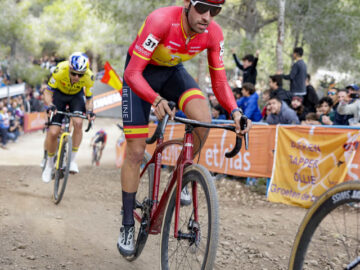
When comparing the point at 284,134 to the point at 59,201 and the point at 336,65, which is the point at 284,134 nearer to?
the point at 59,201

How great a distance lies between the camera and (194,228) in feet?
10.1

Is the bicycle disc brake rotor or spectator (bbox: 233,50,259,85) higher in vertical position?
spectator (bbox: 233,50,259,85)

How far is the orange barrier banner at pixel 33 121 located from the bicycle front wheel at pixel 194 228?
2436 cm

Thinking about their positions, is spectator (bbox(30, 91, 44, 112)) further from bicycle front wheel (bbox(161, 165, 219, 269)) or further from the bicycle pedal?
bicycle front wheel (bbox(161, 165, 219, 269))

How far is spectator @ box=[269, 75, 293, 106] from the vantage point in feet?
31.9

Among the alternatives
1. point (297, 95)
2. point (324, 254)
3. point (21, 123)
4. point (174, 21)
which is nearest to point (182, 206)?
point (324, 254)

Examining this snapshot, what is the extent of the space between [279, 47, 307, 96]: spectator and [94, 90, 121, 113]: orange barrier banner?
6.59m

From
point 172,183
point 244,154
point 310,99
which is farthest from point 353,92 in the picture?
point 172,183

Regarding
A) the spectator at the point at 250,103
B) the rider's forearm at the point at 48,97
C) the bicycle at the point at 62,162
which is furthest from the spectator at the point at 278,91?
the rider's forearm at the point at 48,97

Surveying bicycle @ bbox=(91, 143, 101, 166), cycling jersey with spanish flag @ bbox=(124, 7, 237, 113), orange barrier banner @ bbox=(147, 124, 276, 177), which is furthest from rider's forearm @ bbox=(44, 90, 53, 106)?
bicycle @ bbox=(91, 143, 101, 166)

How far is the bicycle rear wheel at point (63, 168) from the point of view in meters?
6.79

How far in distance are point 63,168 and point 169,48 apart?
13.6 feet

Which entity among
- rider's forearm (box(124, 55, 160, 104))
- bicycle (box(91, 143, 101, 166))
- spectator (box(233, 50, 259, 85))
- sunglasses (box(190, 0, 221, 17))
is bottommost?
bicycle (box(91, 143, 101, 166))

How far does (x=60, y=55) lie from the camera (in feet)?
144
